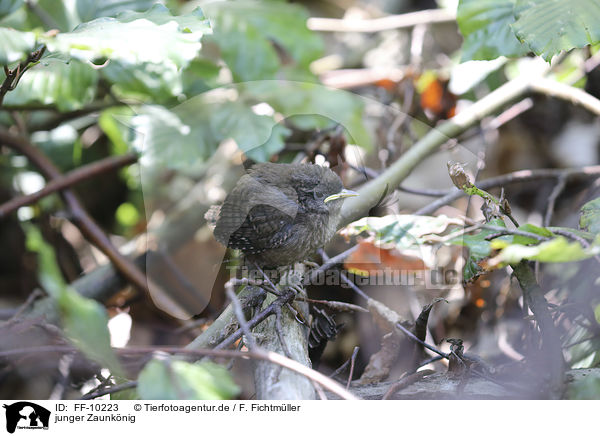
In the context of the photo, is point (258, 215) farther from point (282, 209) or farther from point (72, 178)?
point (72, 178)

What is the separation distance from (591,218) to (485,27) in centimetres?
84

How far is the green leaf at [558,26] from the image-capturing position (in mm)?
1421

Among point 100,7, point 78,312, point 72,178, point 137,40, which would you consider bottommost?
point 72,178

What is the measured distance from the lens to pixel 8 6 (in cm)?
188

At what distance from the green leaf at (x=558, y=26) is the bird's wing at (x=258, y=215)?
0.81m

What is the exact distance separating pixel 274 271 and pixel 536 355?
799mm

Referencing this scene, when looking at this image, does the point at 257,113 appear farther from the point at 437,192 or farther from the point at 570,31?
the point at 570,31

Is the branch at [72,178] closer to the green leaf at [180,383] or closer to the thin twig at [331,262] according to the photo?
the thin twig at [331,262]

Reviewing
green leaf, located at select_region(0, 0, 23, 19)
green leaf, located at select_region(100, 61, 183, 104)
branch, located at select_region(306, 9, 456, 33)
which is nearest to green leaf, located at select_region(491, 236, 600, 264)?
green leaf, located at select_region(100, 61, 183, 104)

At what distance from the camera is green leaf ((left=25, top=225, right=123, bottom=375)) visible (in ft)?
2.82

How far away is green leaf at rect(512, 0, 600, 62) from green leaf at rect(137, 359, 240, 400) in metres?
1.18
